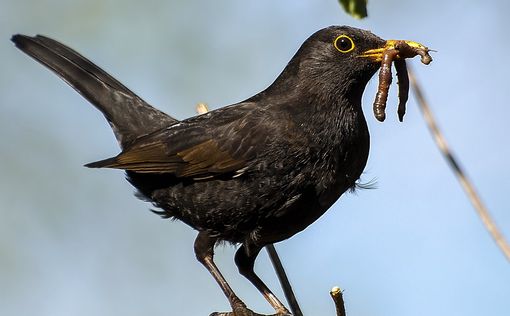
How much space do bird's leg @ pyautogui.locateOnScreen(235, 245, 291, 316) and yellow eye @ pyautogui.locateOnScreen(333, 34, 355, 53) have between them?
155cm

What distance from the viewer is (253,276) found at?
633 cm

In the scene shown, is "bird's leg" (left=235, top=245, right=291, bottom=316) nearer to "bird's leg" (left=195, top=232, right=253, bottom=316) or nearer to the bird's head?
"bird's leg" (left=195, top=232, right=253, bottom=316)

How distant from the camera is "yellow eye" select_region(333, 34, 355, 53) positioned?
5.93m

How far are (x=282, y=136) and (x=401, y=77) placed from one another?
85 centimetres

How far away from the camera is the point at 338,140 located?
558cm

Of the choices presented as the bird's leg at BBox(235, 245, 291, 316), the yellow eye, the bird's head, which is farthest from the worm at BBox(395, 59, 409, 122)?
the bird's leg at BBox(235, 245, 291, 316)

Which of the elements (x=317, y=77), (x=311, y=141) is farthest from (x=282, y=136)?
(x=317, y=77)

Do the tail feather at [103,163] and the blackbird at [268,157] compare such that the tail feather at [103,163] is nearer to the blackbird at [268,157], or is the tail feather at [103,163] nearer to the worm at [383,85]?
the blackbird at [268,157]

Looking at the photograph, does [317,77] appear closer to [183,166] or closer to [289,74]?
[289,74]

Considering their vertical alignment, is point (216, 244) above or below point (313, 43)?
below

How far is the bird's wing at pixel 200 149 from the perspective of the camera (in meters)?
5.79

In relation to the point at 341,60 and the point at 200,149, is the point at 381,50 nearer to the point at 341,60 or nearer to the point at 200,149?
the point at 341,60

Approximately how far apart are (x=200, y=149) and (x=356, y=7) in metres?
3.16

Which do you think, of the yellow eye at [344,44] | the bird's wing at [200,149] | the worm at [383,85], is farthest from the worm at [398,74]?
the bird's wing at [200,149]
